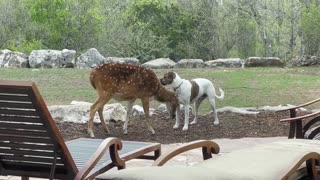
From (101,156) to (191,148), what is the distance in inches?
19.3

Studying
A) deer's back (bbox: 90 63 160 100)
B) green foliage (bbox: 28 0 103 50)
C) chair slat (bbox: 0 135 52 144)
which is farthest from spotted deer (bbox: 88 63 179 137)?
green foliage (bbox: 28 0 103 50)

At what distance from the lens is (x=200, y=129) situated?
8625 mm

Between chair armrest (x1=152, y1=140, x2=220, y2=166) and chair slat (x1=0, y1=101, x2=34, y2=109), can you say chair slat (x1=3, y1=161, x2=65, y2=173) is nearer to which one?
chair slat (x1=0, y1=101, x2=34, y2=109)

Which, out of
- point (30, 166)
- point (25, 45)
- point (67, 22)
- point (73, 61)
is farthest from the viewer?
point (67, 22)

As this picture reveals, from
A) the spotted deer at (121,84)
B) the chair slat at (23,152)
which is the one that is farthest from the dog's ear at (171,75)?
the chair slat at (23,152)

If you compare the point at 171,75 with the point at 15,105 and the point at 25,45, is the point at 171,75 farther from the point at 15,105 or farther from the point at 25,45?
the point at 25,45

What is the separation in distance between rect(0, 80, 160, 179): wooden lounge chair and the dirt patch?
380 cm

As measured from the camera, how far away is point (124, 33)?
2538 cm

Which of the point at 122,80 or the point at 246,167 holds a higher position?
the point at 246,167

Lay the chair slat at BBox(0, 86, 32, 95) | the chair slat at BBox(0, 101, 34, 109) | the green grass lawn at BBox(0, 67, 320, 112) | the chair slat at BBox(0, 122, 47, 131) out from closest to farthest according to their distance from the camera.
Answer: the chair slat at BBox(0, 86, 32, 95) → the chair slat at BBox(0, 101, 34, 109) → the chair slat at BBox(0, 122, 47, 131) → the green grass lawn at BBox(0, 67, 320, 112)

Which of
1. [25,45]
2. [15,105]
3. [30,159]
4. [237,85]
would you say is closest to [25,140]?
[30,159]

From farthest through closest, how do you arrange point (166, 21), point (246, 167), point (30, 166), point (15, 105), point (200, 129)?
point (166, 21), point (200, 129), point (30, 166), point (15, 105), point (246, 167)

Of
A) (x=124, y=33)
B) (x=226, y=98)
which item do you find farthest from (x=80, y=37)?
(x=226, y=98)

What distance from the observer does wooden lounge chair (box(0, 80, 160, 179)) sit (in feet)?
11.4
